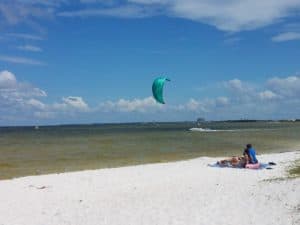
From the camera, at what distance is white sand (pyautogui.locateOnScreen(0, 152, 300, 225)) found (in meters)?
10.9

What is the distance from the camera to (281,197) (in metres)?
12.1

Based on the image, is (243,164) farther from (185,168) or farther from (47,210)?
(47,210)

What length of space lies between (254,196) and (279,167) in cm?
912

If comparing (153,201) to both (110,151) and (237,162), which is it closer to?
(237,162)

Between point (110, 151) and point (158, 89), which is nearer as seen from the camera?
point (158, 89)

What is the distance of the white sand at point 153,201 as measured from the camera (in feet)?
35.9

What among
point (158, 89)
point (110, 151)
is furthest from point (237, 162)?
point (110, 151)

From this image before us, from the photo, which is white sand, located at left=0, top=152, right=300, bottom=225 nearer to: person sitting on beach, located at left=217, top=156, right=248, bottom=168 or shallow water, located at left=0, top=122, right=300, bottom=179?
person sitting on beach, located at left=217, top=156, right=248, bottom=168

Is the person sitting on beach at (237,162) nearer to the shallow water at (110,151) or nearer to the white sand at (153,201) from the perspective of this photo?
the white sand at (153,201)

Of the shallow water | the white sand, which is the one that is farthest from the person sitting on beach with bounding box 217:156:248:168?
the shallow water

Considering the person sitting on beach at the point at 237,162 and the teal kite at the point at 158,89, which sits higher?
the teal kite at the point at 158,89

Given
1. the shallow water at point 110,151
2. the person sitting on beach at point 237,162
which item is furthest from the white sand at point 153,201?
the shallow water at point 110,151

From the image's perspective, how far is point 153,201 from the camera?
42.4ft

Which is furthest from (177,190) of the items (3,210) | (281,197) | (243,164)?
(243,164)
